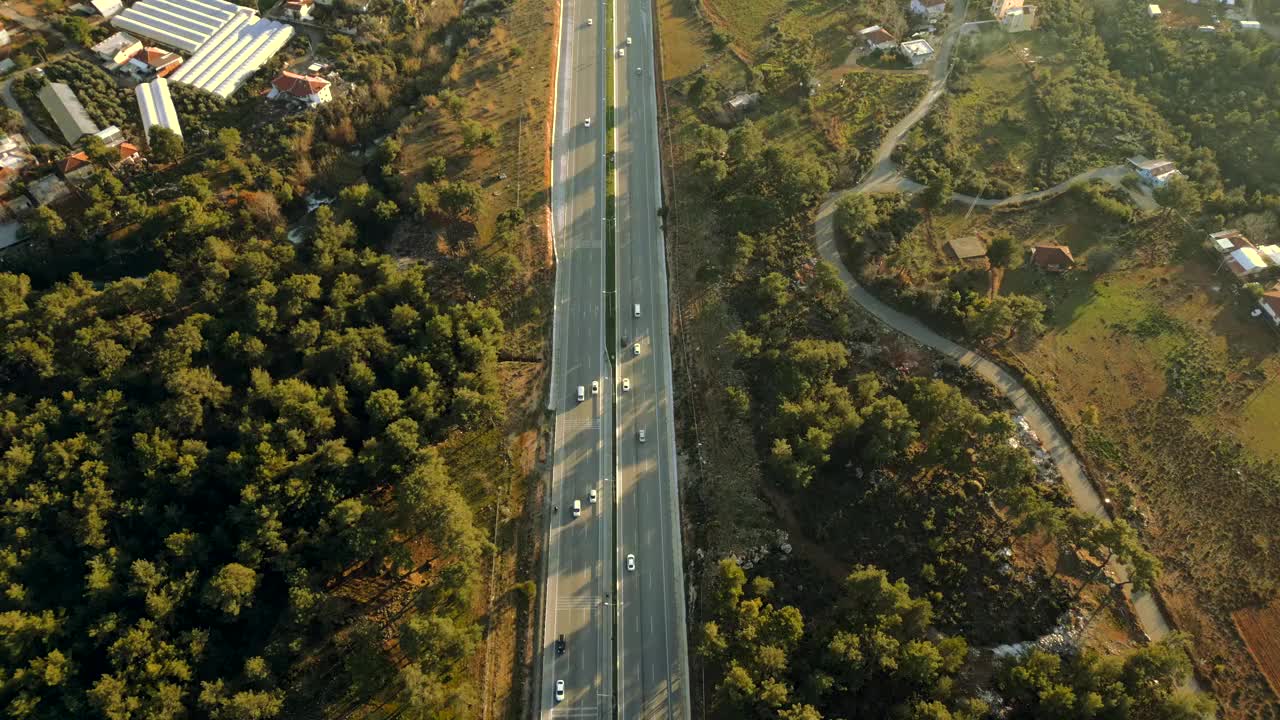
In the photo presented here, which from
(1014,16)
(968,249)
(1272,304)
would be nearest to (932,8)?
(1014,16)

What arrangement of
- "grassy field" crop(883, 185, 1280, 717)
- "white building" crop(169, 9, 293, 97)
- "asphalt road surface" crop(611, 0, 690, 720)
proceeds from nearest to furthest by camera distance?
"grassy field" crop(883, 185, 1280, 717), "asphalt road surface" crop(611, 0, 690, 720), "white building" crop(169, 9, 293, 97)

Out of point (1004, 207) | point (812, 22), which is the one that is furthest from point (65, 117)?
point (1004, 207)

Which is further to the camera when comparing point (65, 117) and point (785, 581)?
point (65, 117)

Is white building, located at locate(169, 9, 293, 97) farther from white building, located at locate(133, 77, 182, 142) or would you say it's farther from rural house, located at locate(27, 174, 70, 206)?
rural house, located at locate(27, 174, 70, 206)

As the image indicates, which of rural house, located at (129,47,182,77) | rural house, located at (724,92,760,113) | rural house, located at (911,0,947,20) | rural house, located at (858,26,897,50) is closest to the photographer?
rural house, located at (724,92,760,113)

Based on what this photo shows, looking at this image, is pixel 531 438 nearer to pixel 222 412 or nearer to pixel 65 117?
pixel 222 412

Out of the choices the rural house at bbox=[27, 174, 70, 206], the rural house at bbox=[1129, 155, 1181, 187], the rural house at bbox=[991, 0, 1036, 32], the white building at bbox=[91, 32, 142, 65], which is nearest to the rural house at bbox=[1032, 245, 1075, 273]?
the rural house at bbox=[1129, 155, 1181, 187]

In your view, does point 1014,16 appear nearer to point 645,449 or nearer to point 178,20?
point 645,449

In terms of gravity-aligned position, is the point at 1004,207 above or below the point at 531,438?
above
